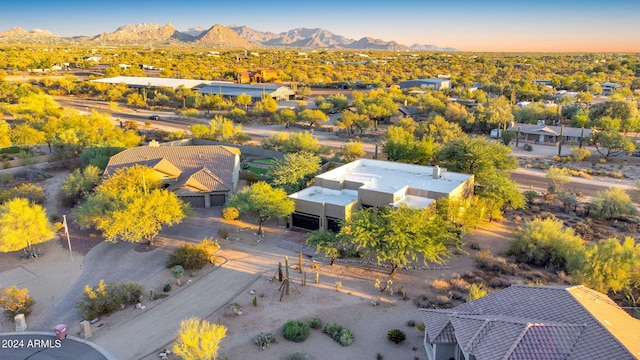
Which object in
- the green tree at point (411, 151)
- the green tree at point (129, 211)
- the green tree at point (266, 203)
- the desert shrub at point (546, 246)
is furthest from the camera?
the green tree at point (411, 151)

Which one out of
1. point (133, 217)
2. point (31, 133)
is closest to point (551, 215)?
point (133, 217)

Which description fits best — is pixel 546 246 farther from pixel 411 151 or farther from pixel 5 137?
pixel 5 137

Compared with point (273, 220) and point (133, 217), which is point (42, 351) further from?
point (273, 220)

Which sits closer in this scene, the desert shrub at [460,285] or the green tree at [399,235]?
the desert shrub at [460,285]

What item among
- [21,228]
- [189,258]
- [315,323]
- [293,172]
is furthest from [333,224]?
[21,228]

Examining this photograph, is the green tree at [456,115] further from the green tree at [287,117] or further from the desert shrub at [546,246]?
the desert shrub at [546,246]

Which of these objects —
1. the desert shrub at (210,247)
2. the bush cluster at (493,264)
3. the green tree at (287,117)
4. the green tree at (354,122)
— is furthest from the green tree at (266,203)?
the green tree at (287,117)
